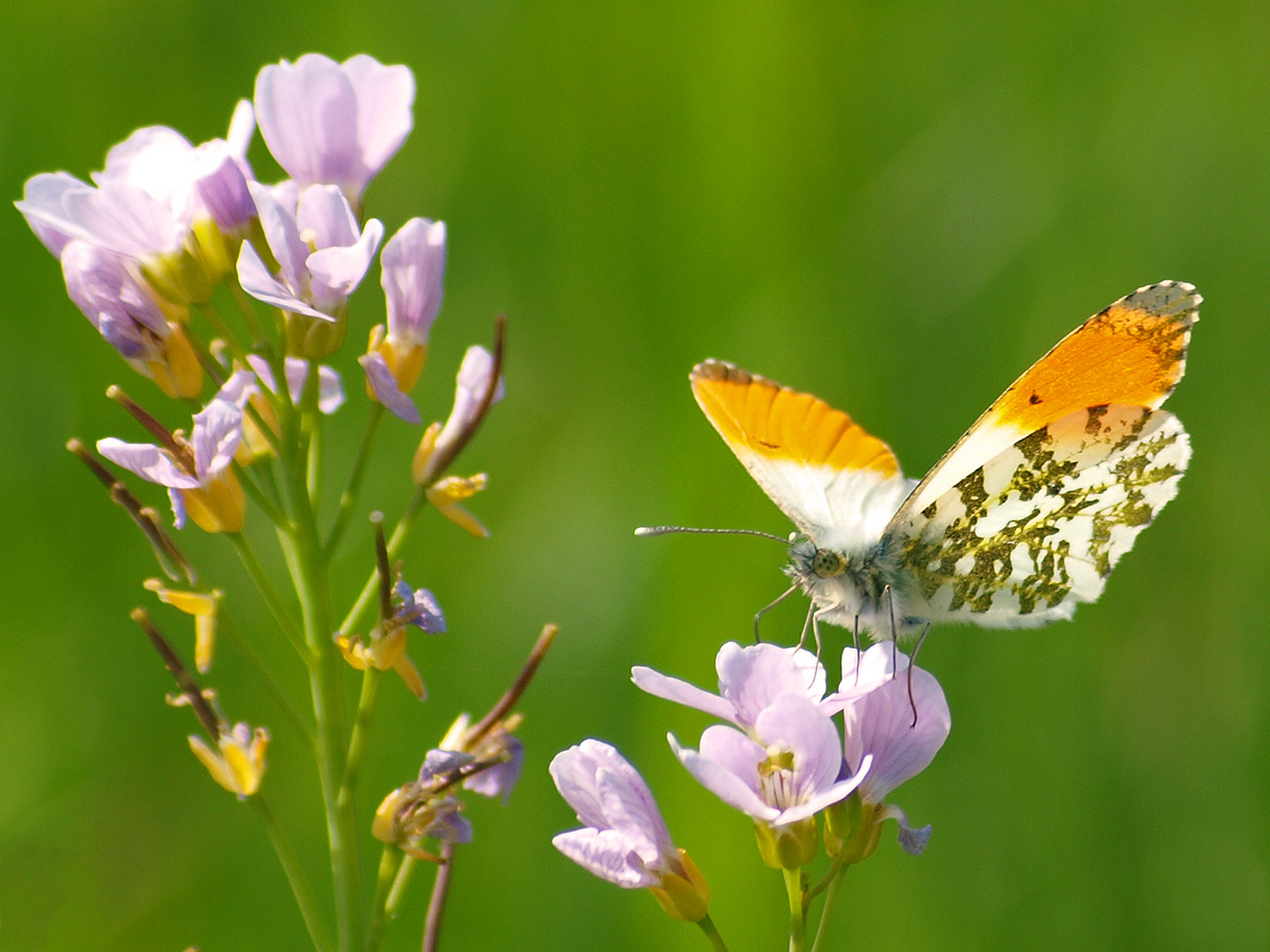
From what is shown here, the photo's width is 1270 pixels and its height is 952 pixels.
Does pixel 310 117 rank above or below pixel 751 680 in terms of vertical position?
above

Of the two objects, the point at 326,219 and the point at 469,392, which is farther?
→ the point at 469,392

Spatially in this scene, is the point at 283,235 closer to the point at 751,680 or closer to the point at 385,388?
the point at 385,388

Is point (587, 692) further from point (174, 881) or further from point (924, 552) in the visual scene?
point (924, 552)

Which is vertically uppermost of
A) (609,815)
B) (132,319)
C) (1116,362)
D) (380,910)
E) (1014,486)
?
(1116,362)

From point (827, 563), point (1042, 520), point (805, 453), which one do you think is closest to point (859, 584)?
point (827, 563)

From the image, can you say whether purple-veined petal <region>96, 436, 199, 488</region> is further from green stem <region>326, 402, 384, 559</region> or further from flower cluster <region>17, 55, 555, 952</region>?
green stem <region>326, 402, 384, 559</region>

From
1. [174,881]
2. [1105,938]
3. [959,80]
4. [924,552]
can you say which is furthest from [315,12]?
[1105,938]

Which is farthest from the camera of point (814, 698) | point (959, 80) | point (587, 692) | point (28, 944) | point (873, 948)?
point (959, 80)
